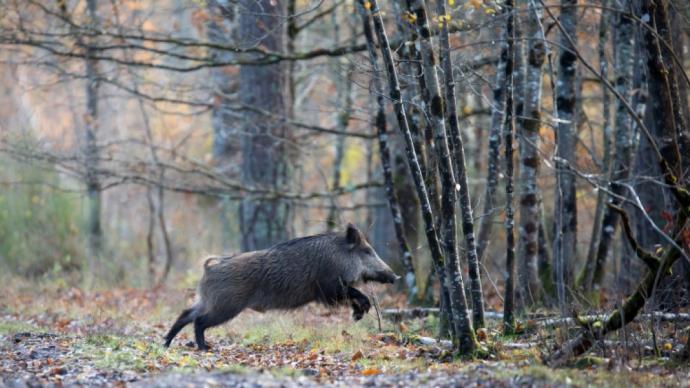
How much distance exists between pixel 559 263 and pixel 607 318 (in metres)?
0.90

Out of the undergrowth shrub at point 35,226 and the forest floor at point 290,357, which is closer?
the forest floor at point 290,357

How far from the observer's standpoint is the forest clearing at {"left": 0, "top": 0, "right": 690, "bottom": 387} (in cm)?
826

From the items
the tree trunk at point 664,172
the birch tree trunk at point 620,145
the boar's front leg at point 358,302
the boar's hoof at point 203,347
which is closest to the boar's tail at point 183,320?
the boar's hoof at point 203,347

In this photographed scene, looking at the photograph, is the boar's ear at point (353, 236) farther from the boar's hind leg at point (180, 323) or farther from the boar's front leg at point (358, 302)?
the boar's hind leg at point (180, 323)

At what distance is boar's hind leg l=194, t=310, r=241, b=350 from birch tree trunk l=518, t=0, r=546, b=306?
382 cm

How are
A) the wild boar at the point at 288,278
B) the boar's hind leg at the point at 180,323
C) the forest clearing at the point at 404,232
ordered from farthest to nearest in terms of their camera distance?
the wild boar at the point at 288,278 < the boar's hind leg at the point at 180,323 < the forest clearing at the point at 404,232

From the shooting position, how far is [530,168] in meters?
12.1

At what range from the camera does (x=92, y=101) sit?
66.6 ft

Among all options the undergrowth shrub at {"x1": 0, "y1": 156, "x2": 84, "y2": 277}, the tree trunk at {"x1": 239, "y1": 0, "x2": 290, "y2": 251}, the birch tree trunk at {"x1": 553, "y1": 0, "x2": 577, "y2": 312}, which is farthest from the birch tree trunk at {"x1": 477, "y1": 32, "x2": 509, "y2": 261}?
the undergrowth shrub at {"x1": 0, "y1": 156, "x2": 84, "y2": 277}

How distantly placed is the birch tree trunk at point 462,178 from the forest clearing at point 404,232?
2 cm

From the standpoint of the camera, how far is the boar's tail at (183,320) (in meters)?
11.3

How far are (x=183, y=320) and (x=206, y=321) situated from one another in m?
0.31

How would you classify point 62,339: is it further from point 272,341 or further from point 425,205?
point 425,205

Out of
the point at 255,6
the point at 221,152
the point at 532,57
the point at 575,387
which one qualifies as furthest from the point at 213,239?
the point at 575,387
